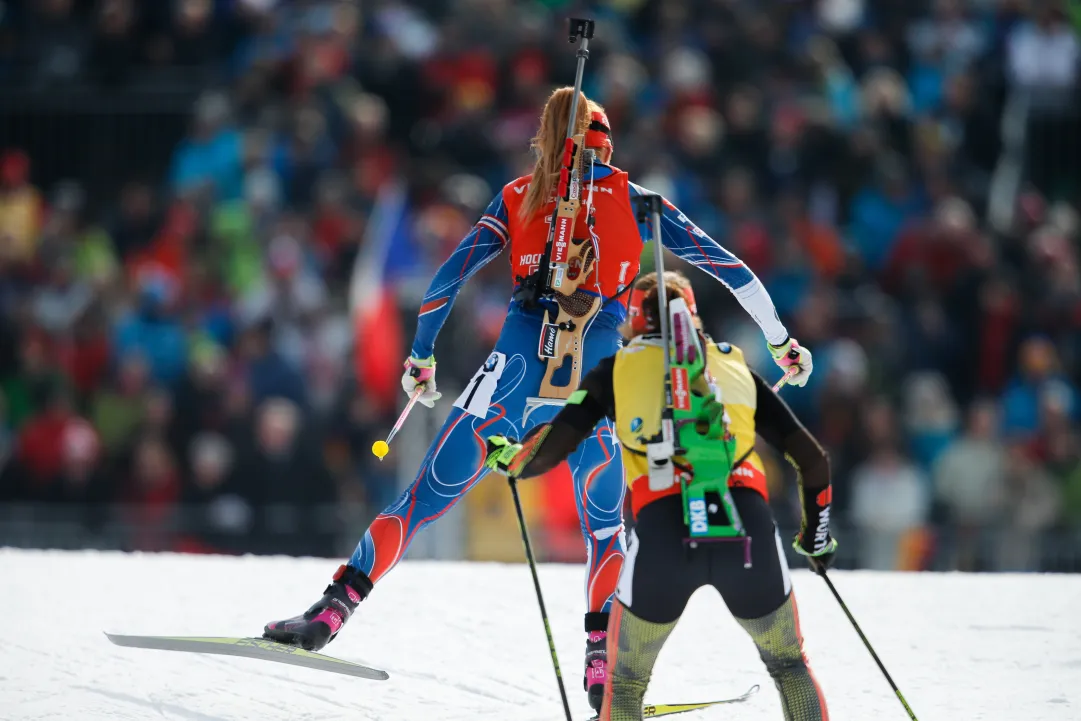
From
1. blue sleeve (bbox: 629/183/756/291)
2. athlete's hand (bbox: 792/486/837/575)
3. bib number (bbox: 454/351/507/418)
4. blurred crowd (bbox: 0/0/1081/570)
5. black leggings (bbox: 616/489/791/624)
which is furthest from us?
blurred crowd (bbox: 0/0/1081/570)

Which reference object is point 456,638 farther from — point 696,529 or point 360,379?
point 360,379

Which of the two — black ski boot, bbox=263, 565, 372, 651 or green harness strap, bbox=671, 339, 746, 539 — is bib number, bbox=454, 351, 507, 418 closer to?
black ski boot, bbox=263, 565, 372, 651

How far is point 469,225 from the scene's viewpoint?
1180 cm

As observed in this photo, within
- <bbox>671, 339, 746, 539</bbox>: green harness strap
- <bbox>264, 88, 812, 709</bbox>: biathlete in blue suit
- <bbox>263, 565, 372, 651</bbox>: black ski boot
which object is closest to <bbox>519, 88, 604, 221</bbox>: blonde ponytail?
<bbox>264, 88, 812, 709</bbox>: biathlete in blue suit

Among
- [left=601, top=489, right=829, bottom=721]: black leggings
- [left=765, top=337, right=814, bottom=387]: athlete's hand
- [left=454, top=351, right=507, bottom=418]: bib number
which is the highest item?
[left=765, top=337, right=814, bottom=387]: athlete's hand

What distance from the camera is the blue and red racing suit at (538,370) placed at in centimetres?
582

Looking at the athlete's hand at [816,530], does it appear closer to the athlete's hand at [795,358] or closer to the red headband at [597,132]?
the athlete's hand at [795,358]

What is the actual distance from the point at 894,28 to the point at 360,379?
596 centimetres

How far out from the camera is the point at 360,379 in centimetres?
1135

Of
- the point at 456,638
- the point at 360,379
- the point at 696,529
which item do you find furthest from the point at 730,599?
the point at 360,379

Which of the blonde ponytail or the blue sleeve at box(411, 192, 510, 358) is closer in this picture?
the blonde ponytail

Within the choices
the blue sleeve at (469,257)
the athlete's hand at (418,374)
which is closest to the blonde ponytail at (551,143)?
the blue sleeve at (469,257)

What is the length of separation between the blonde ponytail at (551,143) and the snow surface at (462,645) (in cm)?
202

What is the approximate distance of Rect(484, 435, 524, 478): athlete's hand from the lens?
5031 millimetres
